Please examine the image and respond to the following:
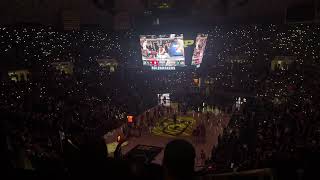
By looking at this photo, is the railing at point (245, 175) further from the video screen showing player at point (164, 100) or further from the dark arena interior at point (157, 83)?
the video screen showing player at point (164, 100)

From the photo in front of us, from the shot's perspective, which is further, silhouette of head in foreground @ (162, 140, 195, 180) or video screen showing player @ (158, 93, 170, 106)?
video screen showing player @ (158, 93, 170, 106)

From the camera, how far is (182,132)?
17703 millimetres

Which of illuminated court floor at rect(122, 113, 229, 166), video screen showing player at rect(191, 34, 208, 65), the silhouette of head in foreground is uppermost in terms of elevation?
video screen showing player at rect(191, 34, 208, 65)

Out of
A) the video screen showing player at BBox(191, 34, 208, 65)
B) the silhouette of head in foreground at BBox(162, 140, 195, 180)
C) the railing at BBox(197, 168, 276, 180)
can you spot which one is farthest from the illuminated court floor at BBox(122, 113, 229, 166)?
the silhouette of head in foreground at BBox(162, 140, 195, 180)

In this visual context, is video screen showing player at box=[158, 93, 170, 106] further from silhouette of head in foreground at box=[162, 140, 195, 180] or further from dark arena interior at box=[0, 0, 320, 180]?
silhouette of head in foreground at box=[162, 140, 195, 180]

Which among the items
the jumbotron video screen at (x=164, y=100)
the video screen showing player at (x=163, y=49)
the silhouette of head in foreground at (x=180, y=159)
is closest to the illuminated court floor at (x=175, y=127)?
the jumbotron video screen at (x=164, y=100)

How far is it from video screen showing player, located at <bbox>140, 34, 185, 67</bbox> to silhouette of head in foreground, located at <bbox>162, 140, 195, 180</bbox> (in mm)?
20362

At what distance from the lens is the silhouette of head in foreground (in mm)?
2736

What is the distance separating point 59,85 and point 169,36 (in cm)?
903

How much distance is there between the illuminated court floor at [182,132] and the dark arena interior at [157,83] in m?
0.06

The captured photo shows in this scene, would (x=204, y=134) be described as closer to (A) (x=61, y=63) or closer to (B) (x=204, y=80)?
(B) (x=204, y=80)

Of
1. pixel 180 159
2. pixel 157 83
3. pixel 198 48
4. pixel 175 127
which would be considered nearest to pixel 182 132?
pixel 175 127

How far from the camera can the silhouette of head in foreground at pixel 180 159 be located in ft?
8.98

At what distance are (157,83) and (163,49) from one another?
251 inches
